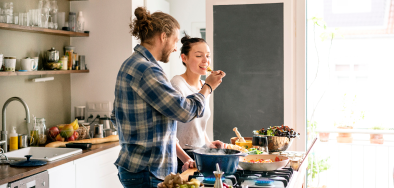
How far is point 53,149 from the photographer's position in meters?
2.64

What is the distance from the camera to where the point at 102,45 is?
11.4 ft

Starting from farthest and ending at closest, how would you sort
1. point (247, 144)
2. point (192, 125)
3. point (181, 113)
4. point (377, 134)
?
1. point (377, 134)
2. point (247, 144)
3. point (192, 125)
4. point (181, 113)

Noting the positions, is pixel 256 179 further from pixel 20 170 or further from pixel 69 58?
pixel 69 58

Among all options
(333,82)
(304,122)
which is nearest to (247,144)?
(304,122)

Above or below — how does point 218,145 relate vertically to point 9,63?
below

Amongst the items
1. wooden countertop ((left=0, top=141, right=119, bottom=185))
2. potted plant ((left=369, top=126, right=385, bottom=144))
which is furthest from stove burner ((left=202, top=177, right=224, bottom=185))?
potted plant ((left=369, top=126, right=385, bottom=144))

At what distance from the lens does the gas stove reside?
1.26m

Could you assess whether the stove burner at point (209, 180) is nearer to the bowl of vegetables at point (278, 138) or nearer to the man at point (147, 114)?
the man at point (147, 114)

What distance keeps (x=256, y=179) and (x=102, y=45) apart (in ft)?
8.36

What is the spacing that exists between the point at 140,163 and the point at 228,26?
6.76 ft

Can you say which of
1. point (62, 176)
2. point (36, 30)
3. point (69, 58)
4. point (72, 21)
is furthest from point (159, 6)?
point (62, 176)

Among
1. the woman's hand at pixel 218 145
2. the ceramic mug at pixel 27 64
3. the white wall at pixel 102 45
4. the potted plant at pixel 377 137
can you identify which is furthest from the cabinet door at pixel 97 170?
the potted plant at pixel 377 137

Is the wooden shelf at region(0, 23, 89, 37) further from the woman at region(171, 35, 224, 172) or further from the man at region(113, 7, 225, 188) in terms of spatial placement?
the man at region(113, 7, 225, 188)

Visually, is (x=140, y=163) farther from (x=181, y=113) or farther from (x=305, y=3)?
(x=305, y=3)
